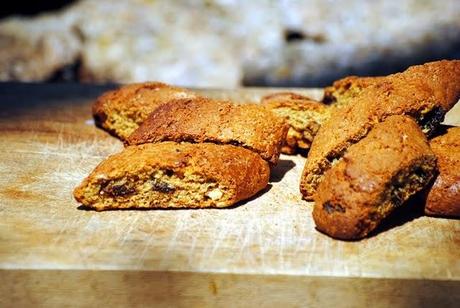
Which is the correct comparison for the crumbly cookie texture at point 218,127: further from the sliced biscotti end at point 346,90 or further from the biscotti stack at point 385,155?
the sliced biscotti end at point 346,90

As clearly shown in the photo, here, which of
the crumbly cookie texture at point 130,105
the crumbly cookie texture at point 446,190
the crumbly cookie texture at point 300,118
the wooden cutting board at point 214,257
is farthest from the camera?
the crumbly cookie texture at point 130,105

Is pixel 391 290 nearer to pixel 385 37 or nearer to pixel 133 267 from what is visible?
pixel 133 267

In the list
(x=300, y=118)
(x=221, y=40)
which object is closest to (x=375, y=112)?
(x=300, y=118)

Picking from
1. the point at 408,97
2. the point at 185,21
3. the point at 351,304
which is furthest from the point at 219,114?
the point at 185,21

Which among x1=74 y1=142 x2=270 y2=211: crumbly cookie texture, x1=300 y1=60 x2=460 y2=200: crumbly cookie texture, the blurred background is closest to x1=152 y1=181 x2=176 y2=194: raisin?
x1=74 y1=142 x2=270 y2=211: crumbly cookie texture

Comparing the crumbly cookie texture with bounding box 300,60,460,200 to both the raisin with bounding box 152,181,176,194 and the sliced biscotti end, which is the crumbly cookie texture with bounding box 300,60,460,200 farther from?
the raisin with bounding box 152,181,176,194

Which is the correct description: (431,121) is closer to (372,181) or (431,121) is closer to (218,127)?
(372,181)

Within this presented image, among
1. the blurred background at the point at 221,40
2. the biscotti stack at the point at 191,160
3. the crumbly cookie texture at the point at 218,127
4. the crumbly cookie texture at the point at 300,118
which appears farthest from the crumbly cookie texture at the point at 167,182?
the blurred background at the point at 221,40

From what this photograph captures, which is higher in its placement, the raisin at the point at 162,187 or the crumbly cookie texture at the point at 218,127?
the crumbly cookie texture at the point at 218,127
